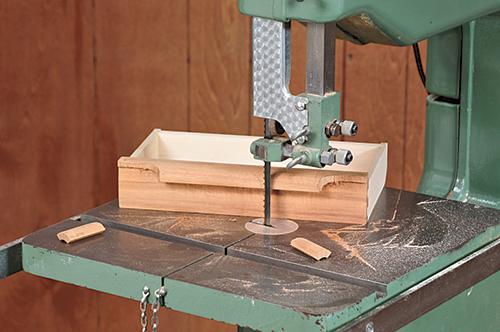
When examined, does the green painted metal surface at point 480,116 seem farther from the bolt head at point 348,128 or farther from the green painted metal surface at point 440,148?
the bolt head at point 348,128

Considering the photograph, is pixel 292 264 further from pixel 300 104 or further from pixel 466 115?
pixel 466 115

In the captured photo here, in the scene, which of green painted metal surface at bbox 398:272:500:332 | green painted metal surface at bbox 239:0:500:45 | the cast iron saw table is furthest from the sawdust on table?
green painted metal surface at bbox 239:0:500:45

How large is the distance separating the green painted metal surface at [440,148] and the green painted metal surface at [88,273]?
85 cm

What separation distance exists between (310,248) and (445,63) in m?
0.67

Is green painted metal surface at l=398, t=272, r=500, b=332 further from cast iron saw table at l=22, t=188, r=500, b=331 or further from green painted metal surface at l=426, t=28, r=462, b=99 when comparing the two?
green painted metal surface at l=426, t=28, r=462, b=99

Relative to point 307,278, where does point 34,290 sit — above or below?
below

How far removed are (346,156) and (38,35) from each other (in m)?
1.19

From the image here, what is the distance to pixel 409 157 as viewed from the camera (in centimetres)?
267

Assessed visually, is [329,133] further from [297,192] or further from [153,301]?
[153,301]

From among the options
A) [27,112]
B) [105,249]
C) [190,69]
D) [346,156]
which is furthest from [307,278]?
[190,69]

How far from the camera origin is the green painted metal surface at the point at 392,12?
51.4 inches

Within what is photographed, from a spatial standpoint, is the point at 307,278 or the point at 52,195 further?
the point at 52,195

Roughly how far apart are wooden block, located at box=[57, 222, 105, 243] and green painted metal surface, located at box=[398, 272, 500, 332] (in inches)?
25.5

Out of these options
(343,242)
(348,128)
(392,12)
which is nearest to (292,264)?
(343,242)
